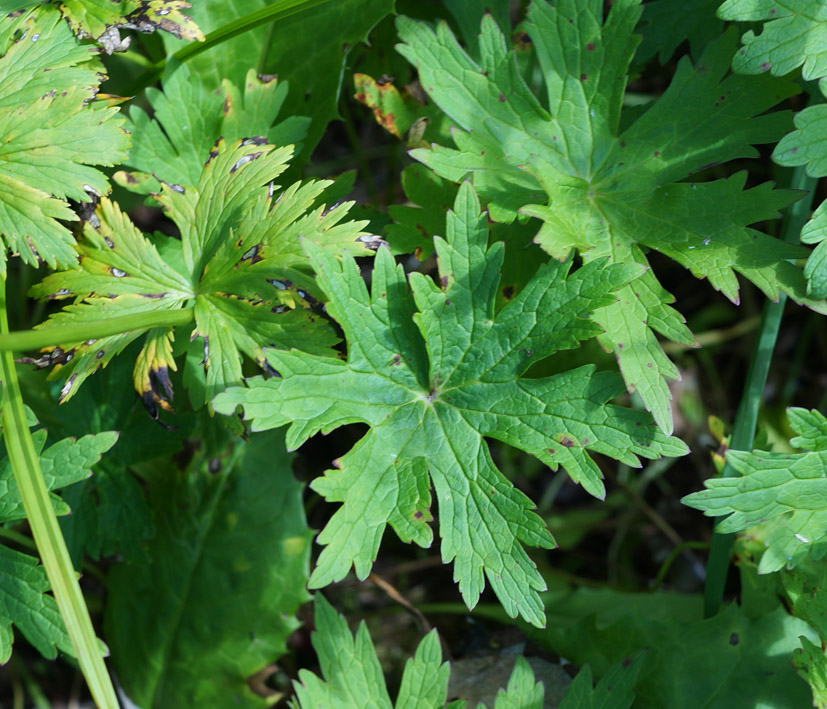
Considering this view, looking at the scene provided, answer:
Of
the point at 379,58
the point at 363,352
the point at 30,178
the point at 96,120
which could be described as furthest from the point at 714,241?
the point at 30,178

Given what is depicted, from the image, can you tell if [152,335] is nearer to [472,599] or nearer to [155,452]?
[155,452]

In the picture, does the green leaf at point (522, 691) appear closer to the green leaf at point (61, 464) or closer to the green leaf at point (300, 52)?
the green leaf at point (61, 464)

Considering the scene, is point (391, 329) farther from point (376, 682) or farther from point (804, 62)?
point (804, 62)

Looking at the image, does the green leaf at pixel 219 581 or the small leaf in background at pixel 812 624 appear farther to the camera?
the green leaf at pixel 219 581

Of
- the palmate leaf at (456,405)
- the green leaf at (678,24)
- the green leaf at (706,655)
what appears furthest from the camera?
the green leaf at (678,24)

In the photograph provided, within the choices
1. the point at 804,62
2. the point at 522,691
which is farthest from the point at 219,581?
the point at 804,62

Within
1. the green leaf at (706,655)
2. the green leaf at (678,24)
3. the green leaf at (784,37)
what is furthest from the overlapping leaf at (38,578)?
the green leaf at (678,24)

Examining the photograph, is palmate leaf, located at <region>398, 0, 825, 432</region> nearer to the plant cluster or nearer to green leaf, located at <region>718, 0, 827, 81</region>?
the plant cluster
